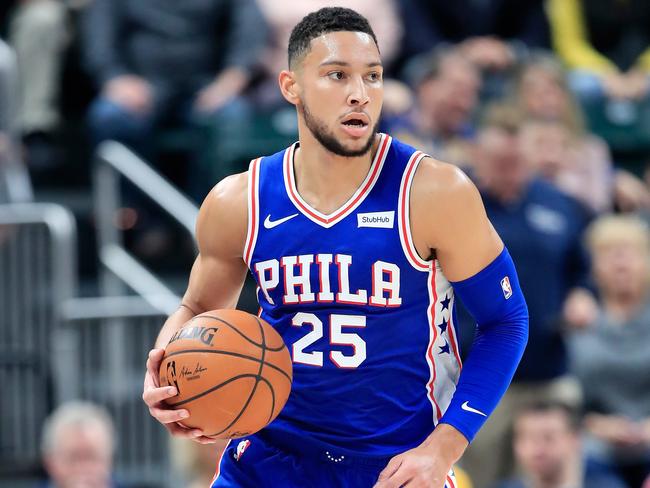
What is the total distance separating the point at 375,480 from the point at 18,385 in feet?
Result: 14.7

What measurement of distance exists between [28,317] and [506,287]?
15.9ft

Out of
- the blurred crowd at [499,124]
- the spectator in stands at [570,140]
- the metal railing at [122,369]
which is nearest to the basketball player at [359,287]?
the blurred crowd at [499,124]

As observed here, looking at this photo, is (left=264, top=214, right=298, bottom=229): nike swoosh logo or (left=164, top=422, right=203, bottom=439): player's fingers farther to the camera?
(left=264, top=214, right=298, bottom=229): nike swoosh logo

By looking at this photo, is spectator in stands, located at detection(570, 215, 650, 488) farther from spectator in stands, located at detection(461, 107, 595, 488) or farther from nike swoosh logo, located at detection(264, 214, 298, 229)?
nike swoosh logo, located at detection(264, 214, 298, 229)

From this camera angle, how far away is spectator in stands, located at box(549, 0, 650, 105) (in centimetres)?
1066

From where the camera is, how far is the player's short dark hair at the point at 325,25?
178 inches

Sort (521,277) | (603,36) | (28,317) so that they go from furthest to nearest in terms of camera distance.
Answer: (603,36) < (28,317) < (521,277)

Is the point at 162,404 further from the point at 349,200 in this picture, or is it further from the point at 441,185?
the point at 441,185

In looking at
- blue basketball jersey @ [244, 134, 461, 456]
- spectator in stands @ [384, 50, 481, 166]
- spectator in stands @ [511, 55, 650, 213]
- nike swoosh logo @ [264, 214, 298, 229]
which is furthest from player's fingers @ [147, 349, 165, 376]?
spectator in stands @ [511, 55, 650, 213]

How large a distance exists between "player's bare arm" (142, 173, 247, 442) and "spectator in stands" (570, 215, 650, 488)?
132 inches

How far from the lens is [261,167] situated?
4820 mm

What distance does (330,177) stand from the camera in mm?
4660

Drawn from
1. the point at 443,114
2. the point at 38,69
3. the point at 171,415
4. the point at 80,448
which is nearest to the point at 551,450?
the point at 443,114

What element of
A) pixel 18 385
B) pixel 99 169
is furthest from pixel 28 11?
pixel 18 385
